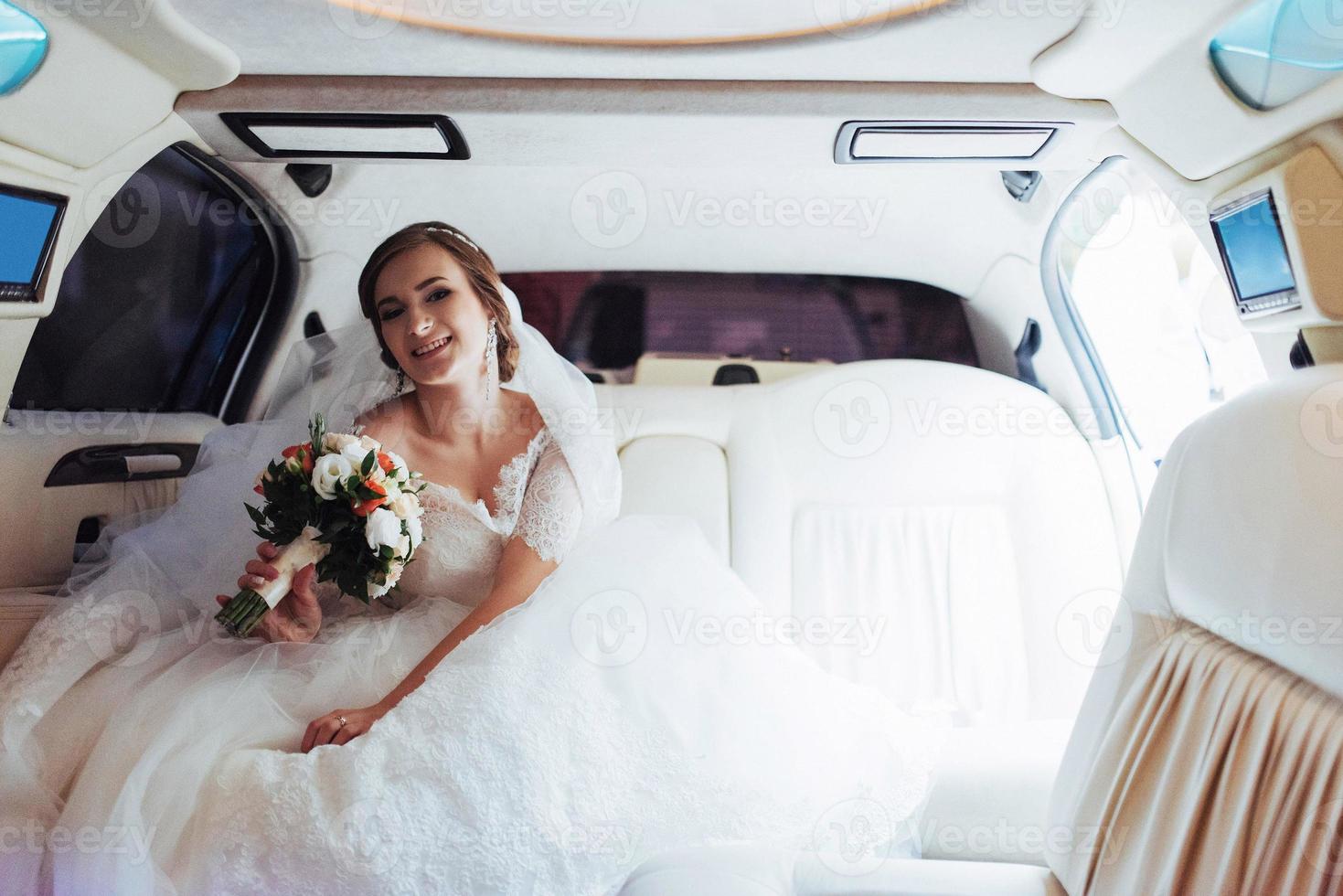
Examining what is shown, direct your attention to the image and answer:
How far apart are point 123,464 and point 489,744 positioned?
1.35 meters

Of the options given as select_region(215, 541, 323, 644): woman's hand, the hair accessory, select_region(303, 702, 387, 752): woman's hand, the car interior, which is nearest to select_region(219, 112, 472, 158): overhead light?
the car interior

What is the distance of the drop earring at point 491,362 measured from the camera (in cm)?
214

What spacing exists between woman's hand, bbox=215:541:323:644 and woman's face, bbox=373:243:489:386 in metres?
0.54

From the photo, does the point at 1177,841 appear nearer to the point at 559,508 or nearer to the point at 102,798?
the point at 559,508

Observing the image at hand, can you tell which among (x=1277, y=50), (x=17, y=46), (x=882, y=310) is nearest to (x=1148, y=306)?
(x=882, y=310)

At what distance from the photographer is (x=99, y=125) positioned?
5.36 feet

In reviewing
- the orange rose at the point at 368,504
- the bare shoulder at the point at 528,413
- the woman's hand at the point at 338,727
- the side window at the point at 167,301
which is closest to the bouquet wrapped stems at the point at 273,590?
the orange rose at the point at 368,504

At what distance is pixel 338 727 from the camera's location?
4.69ft

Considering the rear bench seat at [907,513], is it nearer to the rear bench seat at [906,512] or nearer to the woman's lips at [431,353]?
the rear bench seat at [906,512]

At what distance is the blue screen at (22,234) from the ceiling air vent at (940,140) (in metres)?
1.57

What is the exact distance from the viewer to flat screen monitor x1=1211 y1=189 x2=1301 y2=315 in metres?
1.45

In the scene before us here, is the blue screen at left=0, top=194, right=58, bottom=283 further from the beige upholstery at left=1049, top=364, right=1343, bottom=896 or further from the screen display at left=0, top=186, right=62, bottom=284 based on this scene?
the beige upholstery at left=1049, top=364, right=1343, bottom=896

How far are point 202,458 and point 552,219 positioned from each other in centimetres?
111

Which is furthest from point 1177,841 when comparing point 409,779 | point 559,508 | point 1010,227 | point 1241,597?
point 1010,227
